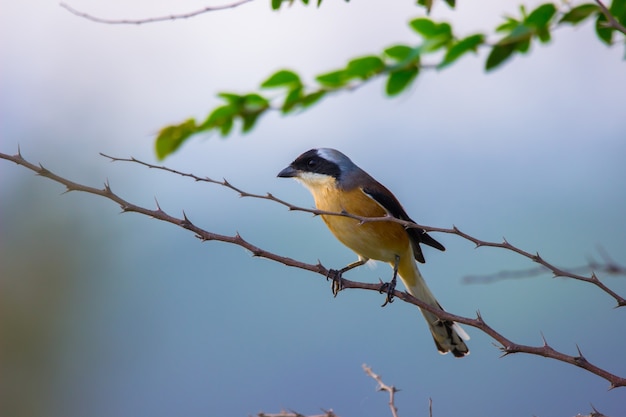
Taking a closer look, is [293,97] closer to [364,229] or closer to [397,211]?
[364,229]

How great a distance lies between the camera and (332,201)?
436 centimetres

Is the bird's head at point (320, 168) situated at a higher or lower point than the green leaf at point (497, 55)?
higher

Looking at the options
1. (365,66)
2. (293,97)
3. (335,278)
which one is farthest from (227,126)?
(335,278)

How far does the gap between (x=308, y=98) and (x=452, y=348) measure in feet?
10.2

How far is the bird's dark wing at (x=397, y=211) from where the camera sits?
13.7 feet

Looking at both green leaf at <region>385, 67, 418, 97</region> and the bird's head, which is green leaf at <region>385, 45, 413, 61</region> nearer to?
green leaf at <region>385, 67, 418, 97</region>

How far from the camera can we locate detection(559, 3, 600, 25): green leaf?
1.48m

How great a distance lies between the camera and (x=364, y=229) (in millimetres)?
4133

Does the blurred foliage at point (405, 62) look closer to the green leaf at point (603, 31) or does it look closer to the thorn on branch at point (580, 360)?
the green leaf at point (603, 31)

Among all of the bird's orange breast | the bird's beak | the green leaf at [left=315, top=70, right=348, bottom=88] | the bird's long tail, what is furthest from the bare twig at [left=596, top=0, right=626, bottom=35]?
the bird's beak

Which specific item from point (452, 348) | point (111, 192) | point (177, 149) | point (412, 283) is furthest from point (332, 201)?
point (177, 149)

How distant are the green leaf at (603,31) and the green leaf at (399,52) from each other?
0.49 metres

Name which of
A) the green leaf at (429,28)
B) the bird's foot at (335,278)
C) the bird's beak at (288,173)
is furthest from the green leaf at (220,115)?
the bird's beak at (288,173)

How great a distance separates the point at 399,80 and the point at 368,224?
274 centimetres
